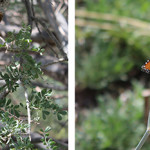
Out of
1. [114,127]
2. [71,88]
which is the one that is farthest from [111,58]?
[71,88]

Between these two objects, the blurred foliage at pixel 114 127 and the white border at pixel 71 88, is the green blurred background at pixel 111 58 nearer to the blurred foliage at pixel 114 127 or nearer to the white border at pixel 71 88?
the blurred foliage at pixel 114 127

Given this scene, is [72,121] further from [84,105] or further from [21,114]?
[84,105]

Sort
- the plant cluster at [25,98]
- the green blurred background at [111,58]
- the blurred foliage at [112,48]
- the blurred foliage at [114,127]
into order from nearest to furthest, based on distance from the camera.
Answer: the plant cluster at [25,98], the blurred foliage at [114,127], the green blurred background at [111,58], the blurred foliage at [112,48]

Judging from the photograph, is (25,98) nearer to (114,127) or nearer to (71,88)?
(71,88)

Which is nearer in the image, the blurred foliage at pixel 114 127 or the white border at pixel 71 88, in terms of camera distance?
the white border at pixel 71 88

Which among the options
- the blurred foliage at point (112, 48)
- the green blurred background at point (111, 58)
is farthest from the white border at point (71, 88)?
the blurred foliage at point (112, 48)

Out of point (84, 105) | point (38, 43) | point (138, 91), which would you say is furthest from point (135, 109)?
point (38, 43)

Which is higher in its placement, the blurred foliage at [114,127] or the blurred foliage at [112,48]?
the blurred foliage at [112,48]

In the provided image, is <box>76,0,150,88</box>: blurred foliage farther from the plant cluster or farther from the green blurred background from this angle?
the plant cluster

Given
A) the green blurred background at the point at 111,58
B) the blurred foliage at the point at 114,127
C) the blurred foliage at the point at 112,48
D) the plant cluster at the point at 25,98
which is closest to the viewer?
the plant cluster at the point at 25,98
